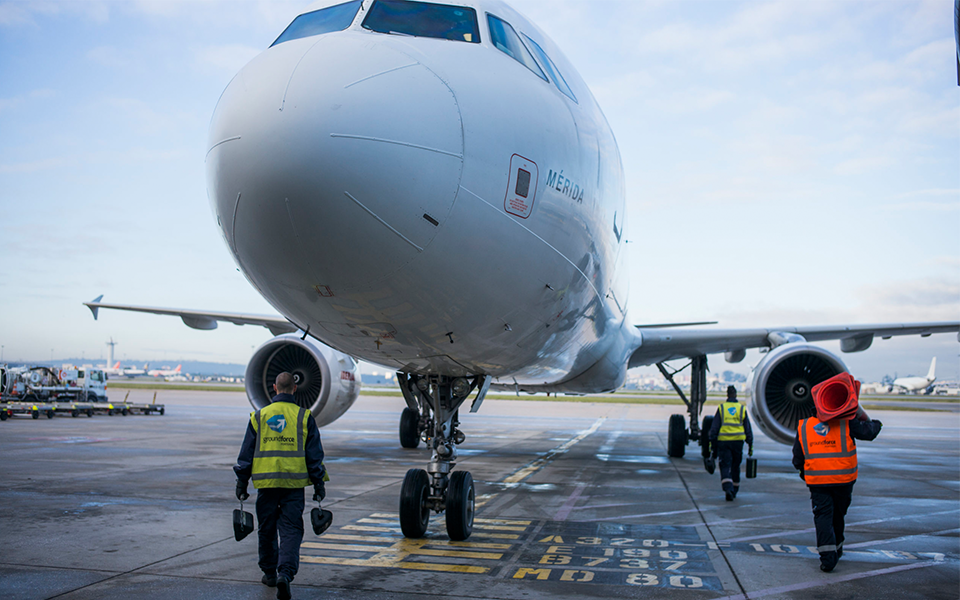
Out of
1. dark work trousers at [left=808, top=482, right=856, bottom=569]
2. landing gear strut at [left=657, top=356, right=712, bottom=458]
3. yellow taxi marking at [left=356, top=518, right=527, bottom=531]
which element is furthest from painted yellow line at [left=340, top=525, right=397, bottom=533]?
landing gear strut at [left=657, top=356, right=712, bottom=458]

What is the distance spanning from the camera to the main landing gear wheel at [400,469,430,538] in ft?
19.7

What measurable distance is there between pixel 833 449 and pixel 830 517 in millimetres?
532

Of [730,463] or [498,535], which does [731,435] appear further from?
[498,535]

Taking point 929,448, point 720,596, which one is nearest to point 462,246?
point 720,596

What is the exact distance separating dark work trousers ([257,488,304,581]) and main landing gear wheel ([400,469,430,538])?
155 centimetres

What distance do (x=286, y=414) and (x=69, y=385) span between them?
1169 inches

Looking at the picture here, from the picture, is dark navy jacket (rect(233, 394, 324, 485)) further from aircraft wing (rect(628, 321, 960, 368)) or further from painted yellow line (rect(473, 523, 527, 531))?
aircraft wing (rect(628, 321, 960, 368))

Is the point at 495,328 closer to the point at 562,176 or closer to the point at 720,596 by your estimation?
the point at 562,176

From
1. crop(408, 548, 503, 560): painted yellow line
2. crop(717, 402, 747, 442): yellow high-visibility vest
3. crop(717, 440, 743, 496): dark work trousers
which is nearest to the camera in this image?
crop(408, 548, 503, 560): painted yellow line

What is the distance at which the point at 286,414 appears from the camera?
15.2 feet

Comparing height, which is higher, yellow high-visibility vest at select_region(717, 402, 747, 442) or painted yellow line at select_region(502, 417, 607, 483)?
yellow high-visibility vest at select_region(717, 402, 747, 442)

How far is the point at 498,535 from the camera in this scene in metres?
6.30

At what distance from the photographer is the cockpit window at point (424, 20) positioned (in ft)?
13.9

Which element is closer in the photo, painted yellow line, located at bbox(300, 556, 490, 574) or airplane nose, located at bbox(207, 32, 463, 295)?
airplane nose, located at bbox(207, 32, 463, 295)
